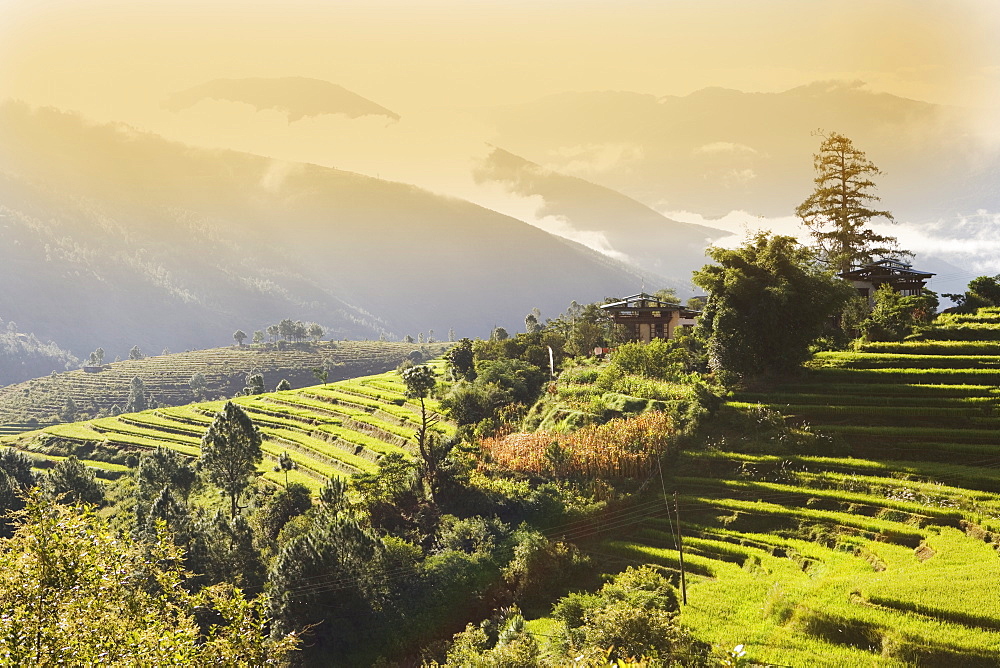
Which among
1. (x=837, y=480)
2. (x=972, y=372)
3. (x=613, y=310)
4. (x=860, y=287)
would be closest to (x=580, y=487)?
(x=837, y=480)

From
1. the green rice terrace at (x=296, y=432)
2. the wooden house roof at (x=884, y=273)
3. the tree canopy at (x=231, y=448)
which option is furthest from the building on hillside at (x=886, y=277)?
the tree canopy at (x=231, y=448)

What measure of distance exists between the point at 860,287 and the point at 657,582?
56.9 meters

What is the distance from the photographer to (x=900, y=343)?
49.9 meters

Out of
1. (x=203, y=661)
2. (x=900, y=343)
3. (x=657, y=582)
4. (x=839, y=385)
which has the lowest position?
(x=657, y=582)

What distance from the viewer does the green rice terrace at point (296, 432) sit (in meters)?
69.8

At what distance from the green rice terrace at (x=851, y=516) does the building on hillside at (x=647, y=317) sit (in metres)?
26.4

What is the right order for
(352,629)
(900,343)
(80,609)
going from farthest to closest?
(900,343), (352,629), (80,609)

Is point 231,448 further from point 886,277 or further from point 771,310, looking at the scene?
point 886,277

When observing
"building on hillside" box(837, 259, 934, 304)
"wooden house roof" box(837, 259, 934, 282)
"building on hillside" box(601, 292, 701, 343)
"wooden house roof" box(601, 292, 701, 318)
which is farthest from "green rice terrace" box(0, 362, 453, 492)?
"building on hillside" box(837, 259, 934, 304)

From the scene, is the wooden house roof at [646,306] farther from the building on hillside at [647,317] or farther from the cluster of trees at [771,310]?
the cluster of trees at [771,310]

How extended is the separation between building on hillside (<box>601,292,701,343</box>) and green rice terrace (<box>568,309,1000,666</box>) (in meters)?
26.4

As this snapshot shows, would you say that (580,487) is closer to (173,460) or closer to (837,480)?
(837,480)

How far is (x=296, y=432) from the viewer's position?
86.8 metres

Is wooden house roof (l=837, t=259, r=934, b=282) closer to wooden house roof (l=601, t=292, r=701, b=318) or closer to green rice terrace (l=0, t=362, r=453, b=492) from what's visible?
wooden house roof (l=601, t=292, r=701, b=318)
